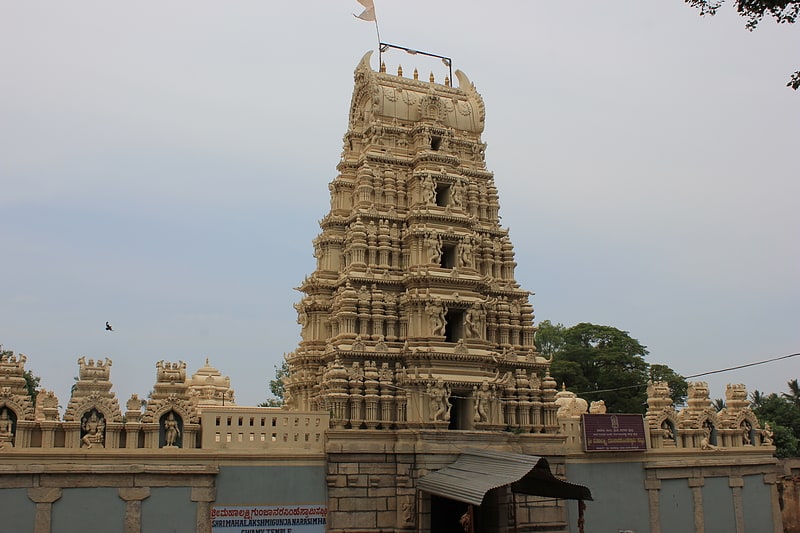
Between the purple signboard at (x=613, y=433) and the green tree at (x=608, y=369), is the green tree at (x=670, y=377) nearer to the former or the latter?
the green tree at (x=608, y=369)

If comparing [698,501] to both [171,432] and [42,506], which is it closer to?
[171,432]

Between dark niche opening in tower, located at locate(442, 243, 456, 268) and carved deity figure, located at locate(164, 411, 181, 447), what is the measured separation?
1001 centimetres

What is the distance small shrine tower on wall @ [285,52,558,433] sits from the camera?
980 inches

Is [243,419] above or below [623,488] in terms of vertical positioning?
above

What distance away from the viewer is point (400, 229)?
27703 mm

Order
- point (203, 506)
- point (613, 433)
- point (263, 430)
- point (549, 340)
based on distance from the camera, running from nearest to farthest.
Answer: point (203, 506) < point (263, 430) < point (613, 433) < point (549, 340)

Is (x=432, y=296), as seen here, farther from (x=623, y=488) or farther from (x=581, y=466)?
(x=623, y=488)

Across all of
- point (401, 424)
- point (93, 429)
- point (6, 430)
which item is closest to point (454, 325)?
point (401, 424)

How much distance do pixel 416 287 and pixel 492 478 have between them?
292 inches

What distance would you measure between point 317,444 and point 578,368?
3151cm

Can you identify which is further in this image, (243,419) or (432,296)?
(432,296)

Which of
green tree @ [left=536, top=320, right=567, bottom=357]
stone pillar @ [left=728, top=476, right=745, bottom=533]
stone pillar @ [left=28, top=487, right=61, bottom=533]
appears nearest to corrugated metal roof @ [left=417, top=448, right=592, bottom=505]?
stone pillar @ [left=28, top=487, right=61, bottom=533]

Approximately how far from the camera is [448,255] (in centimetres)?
2775

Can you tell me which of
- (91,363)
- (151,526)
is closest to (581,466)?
(151,526)
